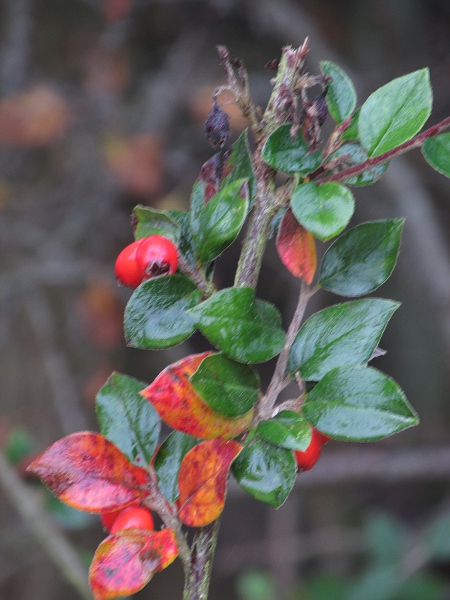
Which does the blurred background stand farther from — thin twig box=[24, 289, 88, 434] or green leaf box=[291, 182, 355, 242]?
green leaf box=[291, 182, 355, 242]

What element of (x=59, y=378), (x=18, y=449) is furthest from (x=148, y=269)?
(x=59, y=378)

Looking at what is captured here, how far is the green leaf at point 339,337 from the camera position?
430 millimetres

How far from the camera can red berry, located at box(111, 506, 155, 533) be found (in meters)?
0.44

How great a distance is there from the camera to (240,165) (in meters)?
0.48

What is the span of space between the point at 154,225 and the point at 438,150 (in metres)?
0.19

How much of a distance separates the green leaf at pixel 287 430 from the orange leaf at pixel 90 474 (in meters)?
0.10

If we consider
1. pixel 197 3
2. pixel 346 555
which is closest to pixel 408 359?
pixel 346 555

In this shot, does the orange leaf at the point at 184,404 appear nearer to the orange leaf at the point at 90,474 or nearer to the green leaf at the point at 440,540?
the orange leaf at the point at 90,474

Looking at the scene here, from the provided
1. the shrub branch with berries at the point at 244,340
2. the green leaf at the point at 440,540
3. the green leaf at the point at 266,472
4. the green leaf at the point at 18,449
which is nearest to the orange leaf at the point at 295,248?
the shrub branch with berries at the point at 244,340

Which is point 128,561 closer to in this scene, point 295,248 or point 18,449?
point 295,248

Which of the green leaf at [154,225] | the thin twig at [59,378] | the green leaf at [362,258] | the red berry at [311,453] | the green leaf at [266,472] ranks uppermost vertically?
the green leaf at [154,225]

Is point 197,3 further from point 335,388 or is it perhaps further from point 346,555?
point 335,388

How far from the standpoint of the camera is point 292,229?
46 centimetres

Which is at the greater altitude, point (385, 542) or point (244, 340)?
point (244, 340)
